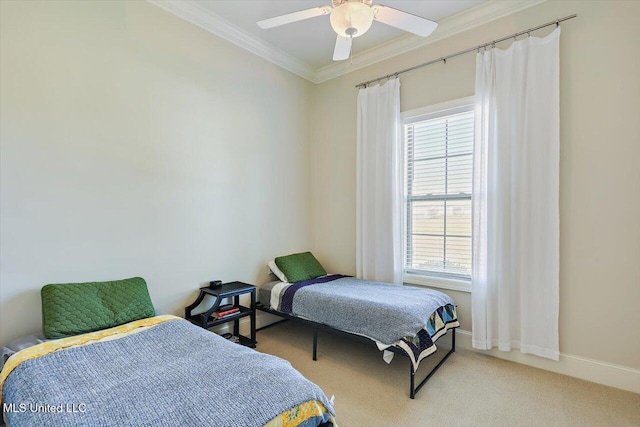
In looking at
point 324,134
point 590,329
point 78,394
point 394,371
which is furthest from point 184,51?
point 590,329

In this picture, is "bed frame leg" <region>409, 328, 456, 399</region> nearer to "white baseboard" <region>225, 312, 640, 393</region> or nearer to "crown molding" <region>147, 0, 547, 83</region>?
"white baseboard" <region>225, 312, 640, 393</region>

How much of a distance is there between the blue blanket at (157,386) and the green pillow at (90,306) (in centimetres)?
34

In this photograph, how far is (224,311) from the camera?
2805 millimetres

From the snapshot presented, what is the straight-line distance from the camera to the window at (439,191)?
2.99 meters

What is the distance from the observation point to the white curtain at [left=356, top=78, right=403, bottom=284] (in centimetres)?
328

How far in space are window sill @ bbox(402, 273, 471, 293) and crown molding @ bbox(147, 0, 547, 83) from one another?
239cm

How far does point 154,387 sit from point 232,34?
122 inches

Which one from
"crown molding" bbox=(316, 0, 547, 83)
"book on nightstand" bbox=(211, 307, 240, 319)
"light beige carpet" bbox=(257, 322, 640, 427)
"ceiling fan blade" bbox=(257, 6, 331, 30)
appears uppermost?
→ "crown molding" bbox=(316, 0, 547, 83)

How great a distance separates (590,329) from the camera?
233 centimetres

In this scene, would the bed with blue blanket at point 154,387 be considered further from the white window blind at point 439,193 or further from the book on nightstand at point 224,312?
the white window blind at point 439,193

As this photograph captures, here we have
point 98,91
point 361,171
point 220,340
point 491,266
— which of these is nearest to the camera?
point 220,340

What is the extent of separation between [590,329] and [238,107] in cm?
366

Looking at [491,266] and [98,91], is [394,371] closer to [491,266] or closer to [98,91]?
[491,266]

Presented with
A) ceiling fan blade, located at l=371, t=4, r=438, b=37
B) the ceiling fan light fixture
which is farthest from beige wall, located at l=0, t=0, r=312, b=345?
ceiling fan blade, located at l=371, t=4, r=438, b=37
